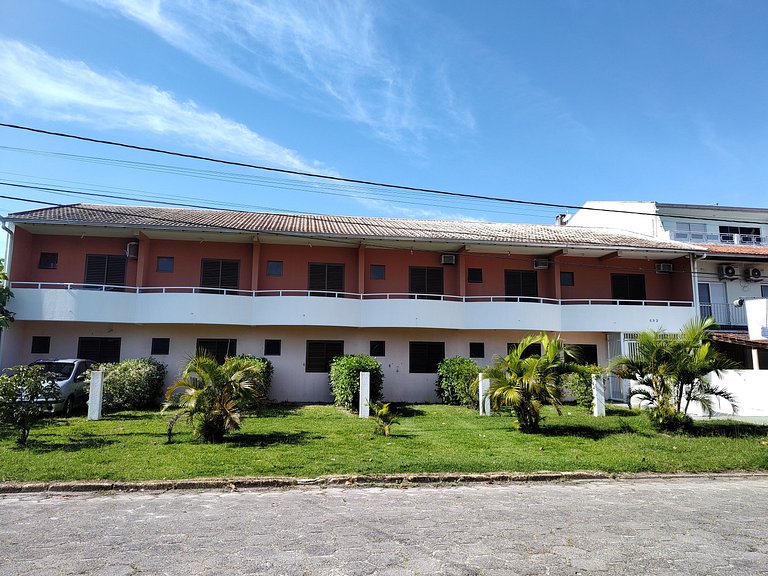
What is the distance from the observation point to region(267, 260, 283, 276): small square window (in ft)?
67.4

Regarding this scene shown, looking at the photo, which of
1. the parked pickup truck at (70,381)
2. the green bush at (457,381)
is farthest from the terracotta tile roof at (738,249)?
the parked pickup truck at (70,381)

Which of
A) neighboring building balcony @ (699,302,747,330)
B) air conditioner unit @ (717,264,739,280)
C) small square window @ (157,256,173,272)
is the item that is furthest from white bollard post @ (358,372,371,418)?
air conditioner unit @ (717,264,739,280)

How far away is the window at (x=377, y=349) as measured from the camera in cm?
2047

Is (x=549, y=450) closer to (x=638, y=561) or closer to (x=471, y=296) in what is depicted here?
(x=638, y=561)

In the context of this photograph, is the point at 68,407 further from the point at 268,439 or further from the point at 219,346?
the point at 268,439

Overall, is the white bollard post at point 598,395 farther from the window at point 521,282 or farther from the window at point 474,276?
the window at point 474,276

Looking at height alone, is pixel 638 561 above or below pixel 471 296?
below

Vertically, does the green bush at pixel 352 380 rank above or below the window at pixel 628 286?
below

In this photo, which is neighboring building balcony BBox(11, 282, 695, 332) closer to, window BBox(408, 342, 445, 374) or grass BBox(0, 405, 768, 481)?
window BBox(408, 342, 445, 374)

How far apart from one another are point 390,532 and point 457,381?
12.6 m

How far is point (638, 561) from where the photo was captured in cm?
485

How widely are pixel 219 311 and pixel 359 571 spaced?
15349 mm

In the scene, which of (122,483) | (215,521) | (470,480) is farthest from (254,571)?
(470,480)

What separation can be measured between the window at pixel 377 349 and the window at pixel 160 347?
25.7ft
